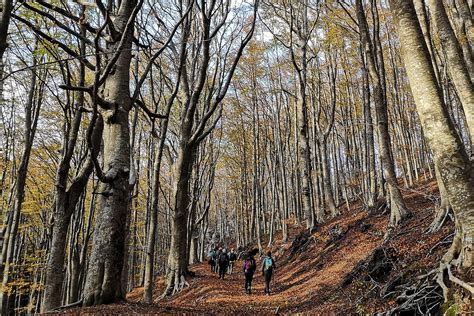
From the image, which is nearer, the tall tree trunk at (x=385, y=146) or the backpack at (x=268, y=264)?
the tall tree trunk at (x=385, y=146)

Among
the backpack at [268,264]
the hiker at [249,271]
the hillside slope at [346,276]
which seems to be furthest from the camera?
the hiker at [249,271]

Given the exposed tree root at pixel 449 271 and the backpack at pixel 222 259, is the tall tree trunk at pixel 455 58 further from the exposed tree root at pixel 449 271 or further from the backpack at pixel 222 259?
the backpack at pixel 222 259

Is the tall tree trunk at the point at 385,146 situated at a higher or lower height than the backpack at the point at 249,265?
higher

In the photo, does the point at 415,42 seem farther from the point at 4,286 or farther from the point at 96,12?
the point at 4,286

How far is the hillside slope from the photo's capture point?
5102mm

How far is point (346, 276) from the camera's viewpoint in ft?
26.8

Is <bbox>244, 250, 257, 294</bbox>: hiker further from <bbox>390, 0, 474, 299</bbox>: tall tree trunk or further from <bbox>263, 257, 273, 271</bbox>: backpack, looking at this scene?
<bbox>390, 0, 474, 299</bbox>: tall tree trunk

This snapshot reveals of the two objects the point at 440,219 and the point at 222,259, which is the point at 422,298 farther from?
the point at 222,259

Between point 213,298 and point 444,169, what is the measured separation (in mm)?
Answer: 9196

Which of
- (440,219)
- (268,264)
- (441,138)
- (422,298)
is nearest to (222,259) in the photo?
(268,264)

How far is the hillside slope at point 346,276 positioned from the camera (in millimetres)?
5102

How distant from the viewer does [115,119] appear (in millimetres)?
5188

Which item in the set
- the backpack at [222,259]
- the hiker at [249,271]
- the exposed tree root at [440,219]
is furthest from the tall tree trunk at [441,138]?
the backpack at [222,259]

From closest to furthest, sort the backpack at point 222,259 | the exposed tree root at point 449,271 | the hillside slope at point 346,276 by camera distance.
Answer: the exposed tree root at point 449,271
the hillside slope at point 346,276
the backpack at point 222,259
